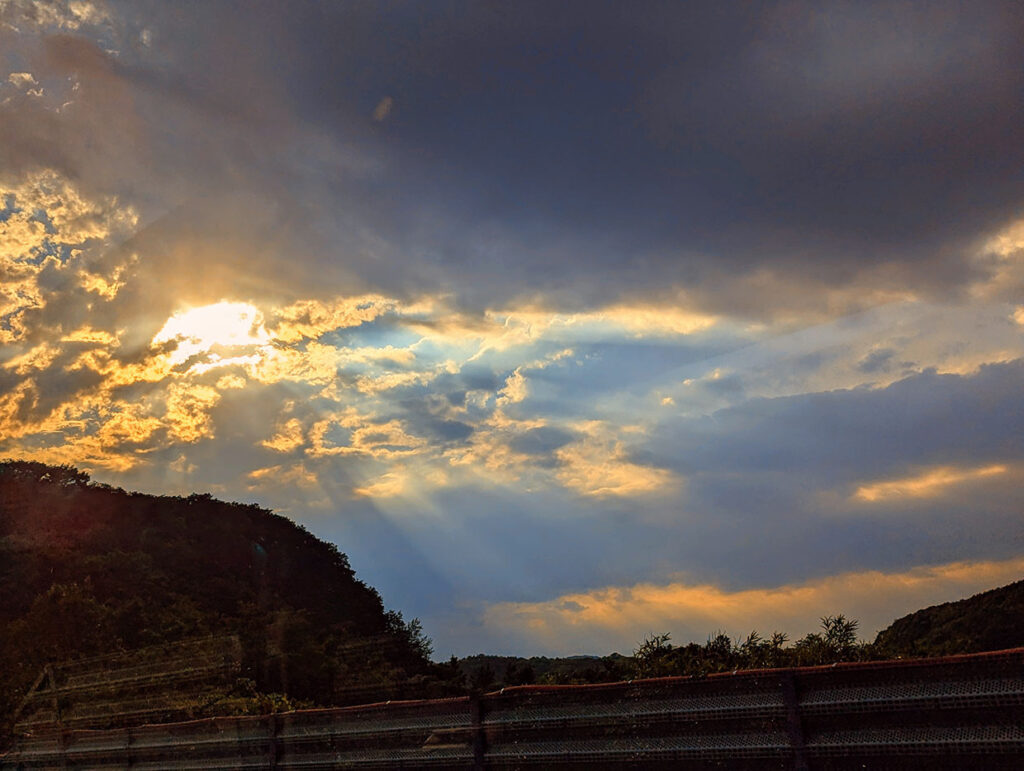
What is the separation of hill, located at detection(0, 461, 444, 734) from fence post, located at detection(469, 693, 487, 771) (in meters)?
19.0

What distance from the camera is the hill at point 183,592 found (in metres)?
40.9

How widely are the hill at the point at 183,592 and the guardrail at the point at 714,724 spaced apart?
16.6m

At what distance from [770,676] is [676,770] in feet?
7.00

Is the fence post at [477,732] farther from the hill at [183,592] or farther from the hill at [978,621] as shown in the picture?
the hill at [183,592]

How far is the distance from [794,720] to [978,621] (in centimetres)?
2505

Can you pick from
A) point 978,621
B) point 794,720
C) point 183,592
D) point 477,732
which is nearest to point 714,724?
point 794,720

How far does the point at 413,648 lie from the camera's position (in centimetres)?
5478

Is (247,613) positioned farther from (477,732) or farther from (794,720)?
(794,720)

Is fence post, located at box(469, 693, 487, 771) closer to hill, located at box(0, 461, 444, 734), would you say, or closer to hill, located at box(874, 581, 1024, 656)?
hill, located at box(874, 581, 1024, 656)

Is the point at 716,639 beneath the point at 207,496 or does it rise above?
beneath

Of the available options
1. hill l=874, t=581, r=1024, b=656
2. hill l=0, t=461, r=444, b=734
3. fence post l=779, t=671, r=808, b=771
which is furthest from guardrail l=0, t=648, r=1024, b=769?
hill l=0, t=461, r=444, b=734

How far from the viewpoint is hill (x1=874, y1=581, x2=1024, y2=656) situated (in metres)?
26.3

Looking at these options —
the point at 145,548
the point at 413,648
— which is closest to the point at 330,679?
the point at 413,648

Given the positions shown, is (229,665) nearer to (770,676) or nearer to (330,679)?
(330,679)
